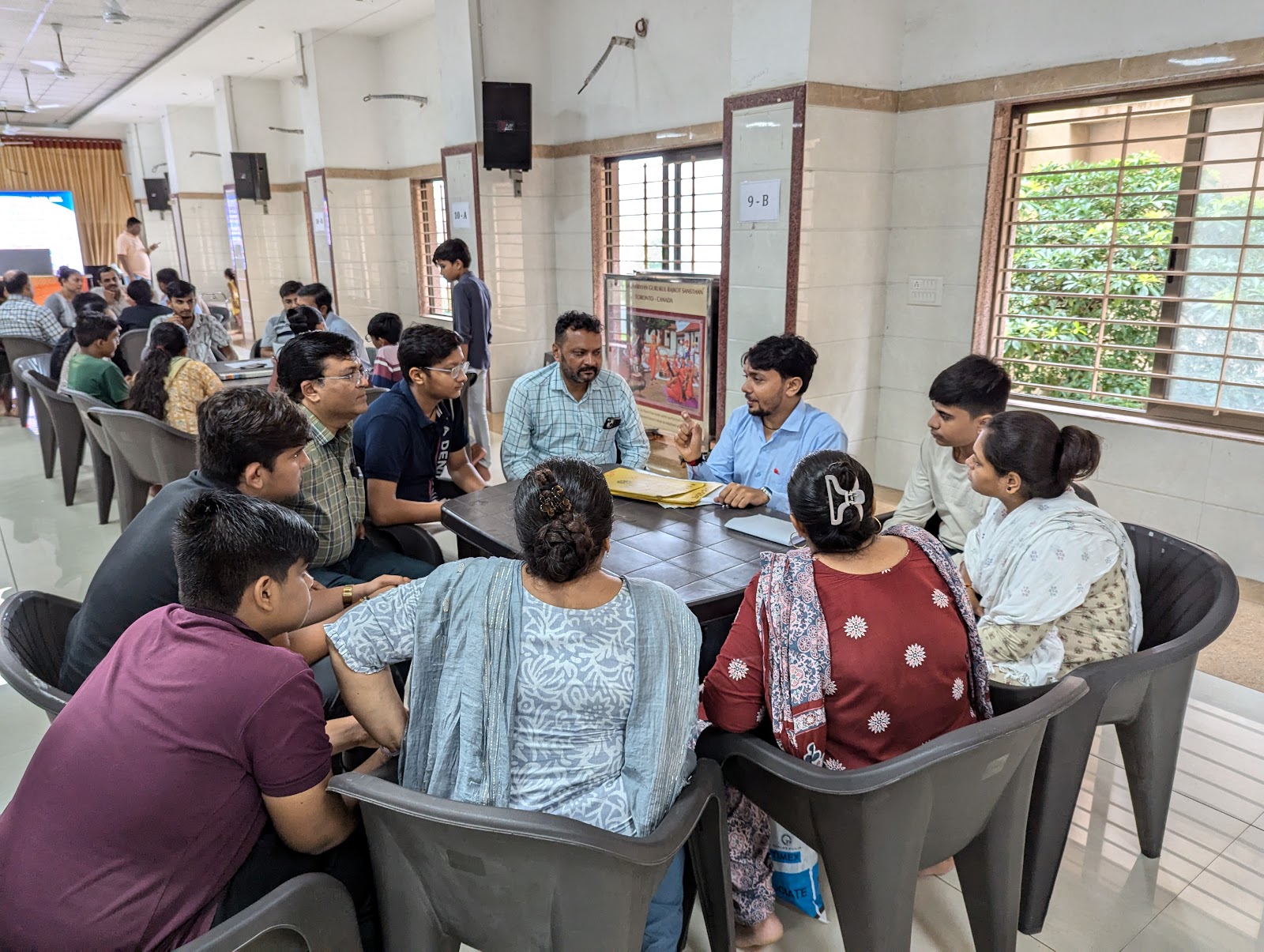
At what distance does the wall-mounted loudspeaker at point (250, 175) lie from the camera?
10.7 metres

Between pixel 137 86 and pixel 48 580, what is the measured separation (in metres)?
10.3

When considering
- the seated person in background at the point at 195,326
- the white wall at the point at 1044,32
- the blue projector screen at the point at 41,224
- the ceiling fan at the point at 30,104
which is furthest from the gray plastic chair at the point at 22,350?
the blue projector screen at the point at 41,224

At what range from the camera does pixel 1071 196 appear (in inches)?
162

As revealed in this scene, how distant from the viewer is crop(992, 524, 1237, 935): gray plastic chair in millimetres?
1752

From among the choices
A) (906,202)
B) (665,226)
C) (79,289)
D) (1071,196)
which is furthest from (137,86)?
(1071,196)

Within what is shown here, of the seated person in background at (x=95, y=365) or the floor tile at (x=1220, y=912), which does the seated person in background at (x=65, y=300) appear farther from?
the floor tile at (x=1220, y=912)

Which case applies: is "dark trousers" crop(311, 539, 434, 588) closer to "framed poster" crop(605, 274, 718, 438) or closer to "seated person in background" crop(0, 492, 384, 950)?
"seated person in background" crop(0, 492, 384, 950)

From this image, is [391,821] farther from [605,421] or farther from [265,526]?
[605,421]

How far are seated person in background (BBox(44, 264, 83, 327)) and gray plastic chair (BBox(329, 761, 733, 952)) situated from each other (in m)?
8.12

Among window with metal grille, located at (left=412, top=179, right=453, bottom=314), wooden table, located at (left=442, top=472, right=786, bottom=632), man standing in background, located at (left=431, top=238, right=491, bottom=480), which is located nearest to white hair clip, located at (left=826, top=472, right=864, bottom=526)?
wooden table, located at (left=442, top=472, right=786, bottom=632)

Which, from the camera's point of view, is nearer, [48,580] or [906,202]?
[48,580]

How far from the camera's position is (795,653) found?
60.4 inches

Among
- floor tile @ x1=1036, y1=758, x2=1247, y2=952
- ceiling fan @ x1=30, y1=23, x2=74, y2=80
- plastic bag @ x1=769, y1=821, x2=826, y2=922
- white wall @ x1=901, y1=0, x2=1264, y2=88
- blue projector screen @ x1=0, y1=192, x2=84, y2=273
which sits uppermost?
ceiling fan @ x1=30, y1=23, x2=74, y2=80

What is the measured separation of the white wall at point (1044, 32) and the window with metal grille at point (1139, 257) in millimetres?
220
